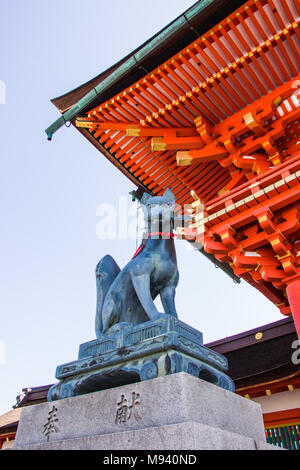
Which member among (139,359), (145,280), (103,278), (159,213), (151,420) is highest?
(159,213)

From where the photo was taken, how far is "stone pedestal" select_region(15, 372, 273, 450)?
1794 millimetres

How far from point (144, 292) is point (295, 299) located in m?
2.77

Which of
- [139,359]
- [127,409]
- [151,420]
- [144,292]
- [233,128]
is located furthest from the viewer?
[233,128]

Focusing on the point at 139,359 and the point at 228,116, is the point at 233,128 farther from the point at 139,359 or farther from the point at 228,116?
the point at 139,359

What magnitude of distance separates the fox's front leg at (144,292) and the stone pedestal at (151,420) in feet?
2.17

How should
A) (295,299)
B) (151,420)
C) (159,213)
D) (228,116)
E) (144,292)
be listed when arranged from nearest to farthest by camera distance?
(151,420)
(144,292)
(159,213)
(295,299)
(228,116)

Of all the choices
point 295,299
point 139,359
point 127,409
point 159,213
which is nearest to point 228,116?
point 295,299

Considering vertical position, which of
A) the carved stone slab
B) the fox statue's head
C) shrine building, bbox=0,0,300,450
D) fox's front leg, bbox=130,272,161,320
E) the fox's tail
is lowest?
the carved stone slab

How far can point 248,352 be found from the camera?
718cm

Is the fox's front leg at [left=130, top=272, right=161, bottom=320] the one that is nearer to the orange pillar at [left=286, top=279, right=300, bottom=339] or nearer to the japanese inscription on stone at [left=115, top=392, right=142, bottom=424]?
the japanese inscription on stone at [left=115, top=392, right=142, bottom=424]

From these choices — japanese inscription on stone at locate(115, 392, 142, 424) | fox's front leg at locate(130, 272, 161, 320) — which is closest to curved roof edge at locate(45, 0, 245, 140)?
fox's front leg at locate(130, 272, 161, 320)

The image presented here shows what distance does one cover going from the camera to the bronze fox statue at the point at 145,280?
116 inches

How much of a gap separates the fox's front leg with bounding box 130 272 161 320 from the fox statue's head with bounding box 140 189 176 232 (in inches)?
18.1

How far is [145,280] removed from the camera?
2.92 meters
